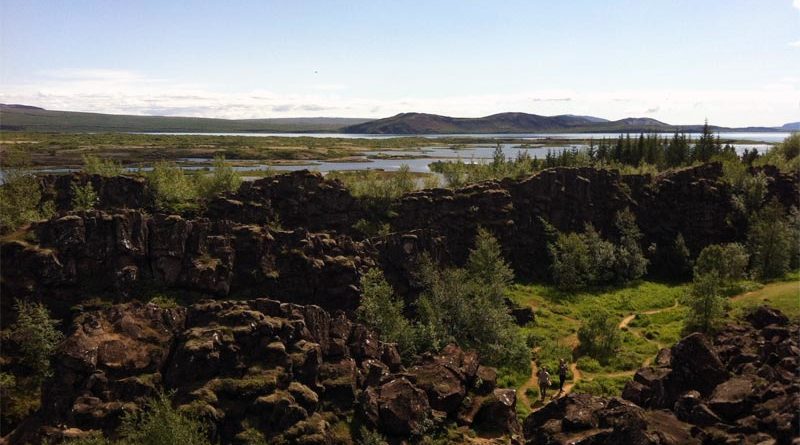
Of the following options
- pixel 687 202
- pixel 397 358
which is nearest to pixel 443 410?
pixel 397 358

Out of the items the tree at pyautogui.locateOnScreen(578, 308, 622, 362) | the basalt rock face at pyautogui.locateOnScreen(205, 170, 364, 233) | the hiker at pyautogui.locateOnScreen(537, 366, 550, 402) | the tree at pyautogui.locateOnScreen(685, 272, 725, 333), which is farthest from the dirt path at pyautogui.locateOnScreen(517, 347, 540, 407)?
the basalt rock face at pyautogui.locateOnScreen(205, 170, 364, 233)

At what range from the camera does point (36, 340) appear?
46.5 m

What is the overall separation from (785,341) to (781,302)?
2074 cm

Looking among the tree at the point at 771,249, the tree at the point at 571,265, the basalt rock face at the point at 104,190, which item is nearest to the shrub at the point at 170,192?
the basalt rock face at the point at 104,190

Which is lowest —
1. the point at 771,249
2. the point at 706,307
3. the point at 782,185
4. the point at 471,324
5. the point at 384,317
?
the point at 471,324

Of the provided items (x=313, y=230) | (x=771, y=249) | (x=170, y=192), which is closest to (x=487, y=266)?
(x=313, y=230)

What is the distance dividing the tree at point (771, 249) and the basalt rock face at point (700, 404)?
37.7 metres

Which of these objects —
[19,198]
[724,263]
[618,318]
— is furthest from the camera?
[724,263]

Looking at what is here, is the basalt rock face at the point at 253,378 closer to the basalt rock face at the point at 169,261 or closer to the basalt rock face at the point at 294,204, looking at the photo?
the basalt rock face at the point at 169,261

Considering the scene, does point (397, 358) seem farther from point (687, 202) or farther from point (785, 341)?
point (687, 202)

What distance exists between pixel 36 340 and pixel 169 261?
1501cm

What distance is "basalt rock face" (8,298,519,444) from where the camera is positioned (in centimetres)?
3822

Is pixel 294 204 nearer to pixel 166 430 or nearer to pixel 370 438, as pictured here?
pixel 370 438

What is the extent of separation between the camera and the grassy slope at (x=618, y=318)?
56.0 meters
